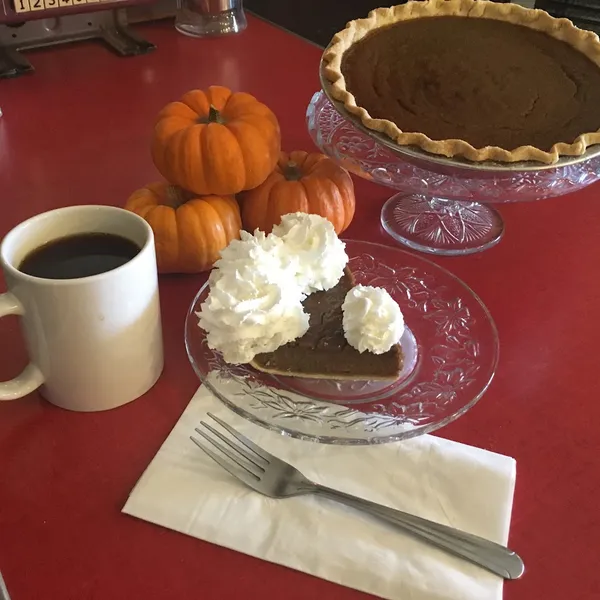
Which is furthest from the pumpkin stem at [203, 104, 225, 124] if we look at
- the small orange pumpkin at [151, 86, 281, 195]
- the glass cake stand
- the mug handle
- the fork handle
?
the fork handle

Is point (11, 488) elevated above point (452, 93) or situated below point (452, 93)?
below

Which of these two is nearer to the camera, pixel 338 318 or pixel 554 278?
pixel 338 318

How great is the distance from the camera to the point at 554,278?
2.94 feet

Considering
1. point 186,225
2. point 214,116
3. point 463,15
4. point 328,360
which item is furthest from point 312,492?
point 463,15

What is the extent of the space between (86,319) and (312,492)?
0.24 metres

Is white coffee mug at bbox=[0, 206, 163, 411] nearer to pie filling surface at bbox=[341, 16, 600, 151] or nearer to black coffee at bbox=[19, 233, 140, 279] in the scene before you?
black coffee at bbox=[19, 233, 140, 279]

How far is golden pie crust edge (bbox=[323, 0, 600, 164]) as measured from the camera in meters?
0.81

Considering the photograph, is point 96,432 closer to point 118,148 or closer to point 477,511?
point 477,511

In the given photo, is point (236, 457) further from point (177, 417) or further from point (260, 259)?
point (260, 259)

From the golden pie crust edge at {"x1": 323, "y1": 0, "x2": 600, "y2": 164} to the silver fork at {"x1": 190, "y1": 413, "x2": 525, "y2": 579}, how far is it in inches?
15.8

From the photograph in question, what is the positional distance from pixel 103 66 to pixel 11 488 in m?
0.98

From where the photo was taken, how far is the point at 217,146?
0.82 meters

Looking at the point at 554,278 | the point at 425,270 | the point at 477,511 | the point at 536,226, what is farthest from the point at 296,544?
the point at 536,226

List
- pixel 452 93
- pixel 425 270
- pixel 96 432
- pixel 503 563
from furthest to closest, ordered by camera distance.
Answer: pixel 452 93 < pixel 425 270 < pixel 96 432 < pixel 503 563
